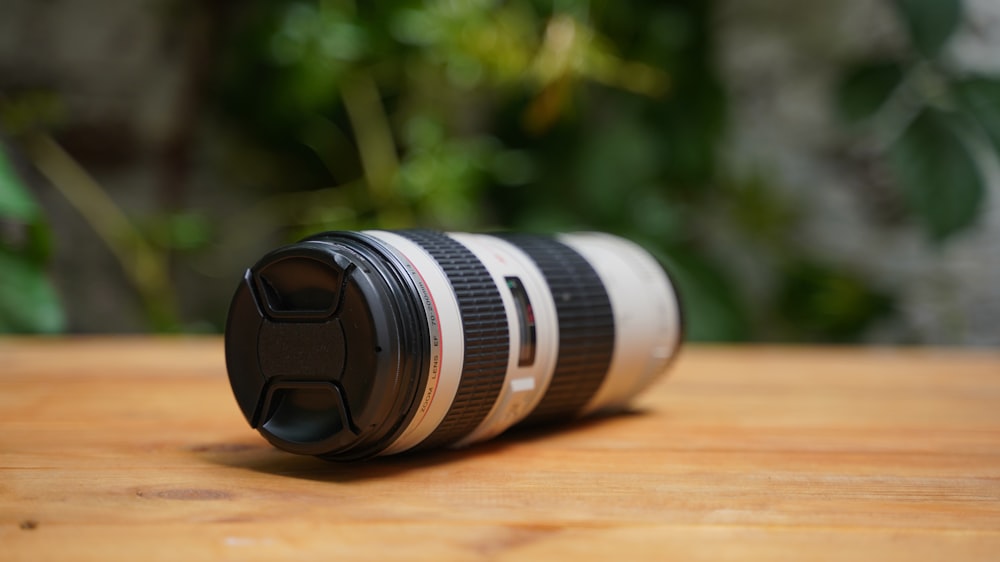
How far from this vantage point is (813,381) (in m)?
1.36

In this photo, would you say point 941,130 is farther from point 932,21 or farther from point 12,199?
point 12,199

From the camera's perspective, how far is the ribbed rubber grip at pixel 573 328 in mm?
887

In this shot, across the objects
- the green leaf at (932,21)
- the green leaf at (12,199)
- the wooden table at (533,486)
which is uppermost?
the green leaf at (932,21)

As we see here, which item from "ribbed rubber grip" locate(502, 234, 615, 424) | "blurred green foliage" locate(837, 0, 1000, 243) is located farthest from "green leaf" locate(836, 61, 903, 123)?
"ribbed rubber grip" locate(502, 234, 615, 424)

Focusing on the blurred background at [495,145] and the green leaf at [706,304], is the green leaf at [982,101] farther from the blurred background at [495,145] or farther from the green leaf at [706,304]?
the green leaf at [706,304]

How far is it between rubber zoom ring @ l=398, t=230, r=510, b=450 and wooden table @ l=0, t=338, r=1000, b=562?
0.03 m

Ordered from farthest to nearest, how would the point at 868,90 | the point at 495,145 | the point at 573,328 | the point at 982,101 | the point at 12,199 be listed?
the point at 495,145, the point at 868,90, the point at 982,101, the point at 12,199, the point at 573,328

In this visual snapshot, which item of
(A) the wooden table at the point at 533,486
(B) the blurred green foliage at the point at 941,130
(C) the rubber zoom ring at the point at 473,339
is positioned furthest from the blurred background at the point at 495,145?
(C) the rubber zoom ring at the point at 473,339

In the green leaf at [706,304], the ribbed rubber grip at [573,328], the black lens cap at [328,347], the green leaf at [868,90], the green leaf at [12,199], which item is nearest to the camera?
the black lens cap at [328,347]

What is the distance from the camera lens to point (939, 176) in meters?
1.52

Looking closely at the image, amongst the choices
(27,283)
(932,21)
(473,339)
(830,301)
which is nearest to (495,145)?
(830,301)

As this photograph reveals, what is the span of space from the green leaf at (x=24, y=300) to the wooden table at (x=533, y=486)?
80mm

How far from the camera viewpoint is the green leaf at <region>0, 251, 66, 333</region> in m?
1.23

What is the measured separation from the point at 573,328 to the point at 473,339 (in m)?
0.15
